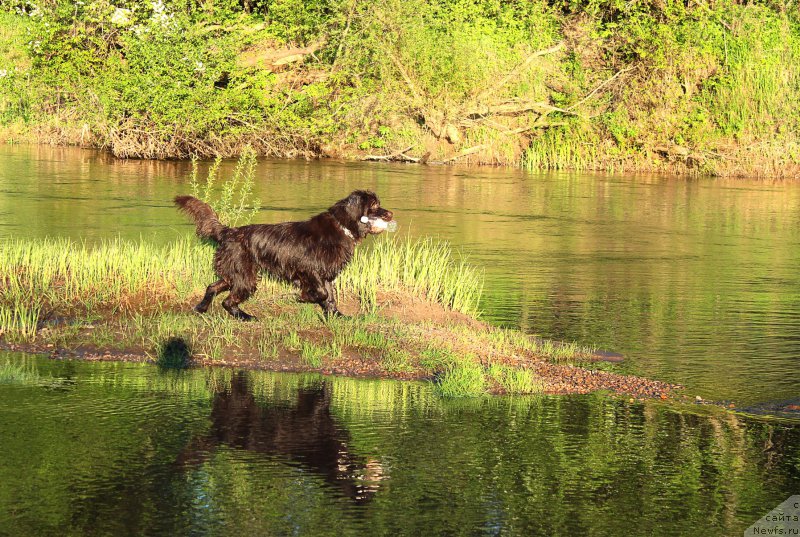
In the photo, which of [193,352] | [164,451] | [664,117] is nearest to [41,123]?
[664,117]

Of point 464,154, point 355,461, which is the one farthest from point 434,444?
point 464,154

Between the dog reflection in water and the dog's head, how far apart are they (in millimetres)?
2505

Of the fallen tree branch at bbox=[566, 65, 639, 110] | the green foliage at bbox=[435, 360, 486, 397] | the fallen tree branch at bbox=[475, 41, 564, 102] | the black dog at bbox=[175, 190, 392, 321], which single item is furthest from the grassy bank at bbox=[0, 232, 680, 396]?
the fallen tree branch at bbox=[566, 65, 639, 110]

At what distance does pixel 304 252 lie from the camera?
11828 mm

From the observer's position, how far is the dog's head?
11797 millimetres

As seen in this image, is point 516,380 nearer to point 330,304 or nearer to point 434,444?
point 434,444

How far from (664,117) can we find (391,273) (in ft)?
72.0

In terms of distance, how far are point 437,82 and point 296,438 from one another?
86.1 ft

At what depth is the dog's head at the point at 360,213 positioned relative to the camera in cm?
1180

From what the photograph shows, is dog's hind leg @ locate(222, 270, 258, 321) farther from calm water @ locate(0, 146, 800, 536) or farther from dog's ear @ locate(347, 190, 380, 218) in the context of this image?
calm water @ locate(0, 146, 800, 536)

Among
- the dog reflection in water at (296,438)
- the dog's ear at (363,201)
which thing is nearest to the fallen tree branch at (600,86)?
the dog's ear at (363,201)

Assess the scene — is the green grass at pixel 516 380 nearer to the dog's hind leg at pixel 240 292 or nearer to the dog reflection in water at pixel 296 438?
the dog reflection in water at pixel 296 438

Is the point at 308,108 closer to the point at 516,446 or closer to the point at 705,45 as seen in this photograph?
the point at 705,45

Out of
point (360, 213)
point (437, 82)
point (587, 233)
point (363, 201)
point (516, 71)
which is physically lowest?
point (587, 233)
